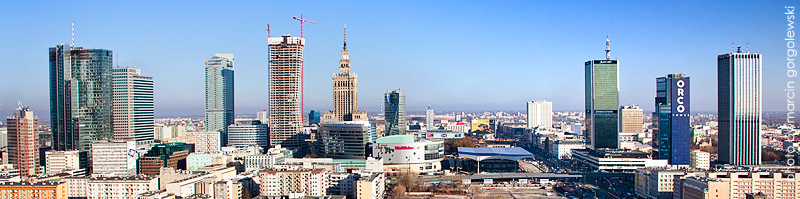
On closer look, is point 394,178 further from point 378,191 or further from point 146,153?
point 146,153

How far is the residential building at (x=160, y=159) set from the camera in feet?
128

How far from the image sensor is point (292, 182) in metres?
31.2

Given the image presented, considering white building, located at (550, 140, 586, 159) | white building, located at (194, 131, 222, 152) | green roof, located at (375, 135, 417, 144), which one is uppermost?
green roof, located at (375, 135, 417, 144)

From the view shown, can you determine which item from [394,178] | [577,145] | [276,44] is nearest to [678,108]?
[577,145]

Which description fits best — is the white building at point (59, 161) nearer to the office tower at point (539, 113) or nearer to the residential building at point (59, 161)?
the residential building at point (59, 161)

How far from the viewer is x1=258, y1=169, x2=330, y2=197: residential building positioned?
3130cm

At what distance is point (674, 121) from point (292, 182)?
29.5 m

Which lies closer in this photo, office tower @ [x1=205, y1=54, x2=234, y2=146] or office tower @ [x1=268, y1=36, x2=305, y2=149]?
office tower @ [x1=268, y1=36, x2=305, y2=149]

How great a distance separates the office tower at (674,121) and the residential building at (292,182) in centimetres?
2766

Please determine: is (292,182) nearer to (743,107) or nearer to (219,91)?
(743,107)

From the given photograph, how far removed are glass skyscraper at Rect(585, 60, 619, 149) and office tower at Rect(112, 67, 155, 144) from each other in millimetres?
38854

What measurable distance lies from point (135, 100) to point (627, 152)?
39474 millimetres

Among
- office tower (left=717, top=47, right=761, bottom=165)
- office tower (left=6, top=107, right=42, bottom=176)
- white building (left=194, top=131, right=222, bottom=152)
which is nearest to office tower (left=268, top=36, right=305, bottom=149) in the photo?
white building (left=194, top=131, right=222, bottom=152)

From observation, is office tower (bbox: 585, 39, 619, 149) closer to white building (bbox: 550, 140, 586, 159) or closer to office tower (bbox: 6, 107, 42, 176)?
white building (bbox: 550, 140, 586, 159)
